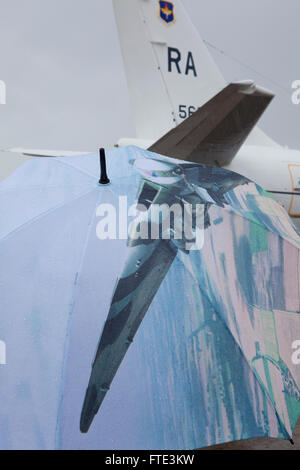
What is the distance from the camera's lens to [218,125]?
25.0 feet

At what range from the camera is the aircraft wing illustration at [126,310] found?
2.21 meters

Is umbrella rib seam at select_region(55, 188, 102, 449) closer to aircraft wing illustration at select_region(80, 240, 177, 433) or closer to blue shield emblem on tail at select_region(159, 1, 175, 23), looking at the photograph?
aircraft wing illustration at select_region(80, 240, 177, 433)

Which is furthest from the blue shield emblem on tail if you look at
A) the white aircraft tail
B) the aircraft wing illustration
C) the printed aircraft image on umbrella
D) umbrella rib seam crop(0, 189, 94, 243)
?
the aircraft wing illustration

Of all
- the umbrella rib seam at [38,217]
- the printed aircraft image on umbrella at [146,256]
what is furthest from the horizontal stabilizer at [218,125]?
the umbrella rib seam at [38,217]

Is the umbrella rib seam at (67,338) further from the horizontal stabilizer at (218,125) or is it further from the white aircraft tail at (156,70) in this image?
the white aircraft tail at (156,70)

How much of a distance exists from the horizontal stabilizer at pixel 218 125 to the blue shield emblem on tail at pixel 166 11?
3.35m

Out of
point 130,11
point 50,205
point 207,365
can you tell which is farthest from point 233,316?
point 130,11

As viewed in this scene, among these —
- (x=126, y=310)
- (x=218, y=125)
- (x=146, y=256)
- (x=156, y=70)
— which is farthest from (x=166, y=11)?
(x=126, y=310)

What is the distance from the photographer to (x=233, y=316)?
2.48 meters

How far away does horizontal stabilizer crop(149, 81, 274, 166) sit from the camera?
7.02 meters

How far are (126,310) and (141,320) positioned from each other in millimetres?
82

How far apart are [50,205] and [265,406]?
1474 millimetres

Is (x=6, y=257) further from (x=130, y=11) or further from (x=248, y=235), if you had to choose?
(x=130, y=11)

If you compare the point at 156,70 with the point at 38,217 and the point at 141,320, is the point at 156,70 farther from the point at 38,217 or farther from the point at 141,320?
the point at 141,320
